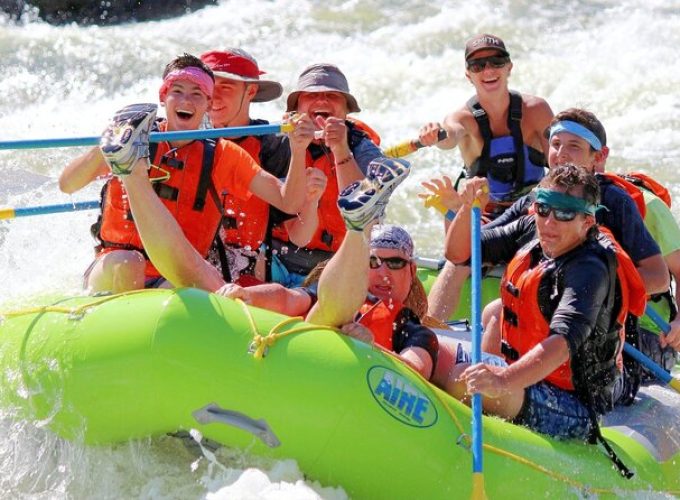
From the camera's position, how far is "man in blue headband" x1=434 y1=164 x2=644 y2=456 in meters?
3.69

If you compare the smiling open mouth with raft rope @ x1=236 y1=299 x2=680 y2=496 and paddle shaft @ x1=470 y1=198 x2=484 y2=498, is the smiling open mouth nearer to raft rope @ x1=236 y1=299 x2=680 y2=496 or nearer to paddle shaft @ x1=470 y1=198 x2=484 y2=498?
raft rope @ x1=236 y1=299 x2=680 y2=496

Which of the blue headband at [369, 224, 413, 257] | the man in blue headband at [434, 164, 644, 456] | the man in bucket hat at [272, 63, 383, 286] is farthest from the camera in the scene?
the man in bucket hat at [272, 63, 383, 286]

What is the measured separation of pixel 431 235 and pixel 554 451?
15.4 feet

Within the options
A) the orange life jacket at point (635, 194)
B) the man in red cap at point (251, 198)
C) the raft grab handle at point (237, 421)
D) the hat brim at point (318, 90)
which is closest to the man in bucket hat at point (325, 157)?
the hat brim at point (318, 90)

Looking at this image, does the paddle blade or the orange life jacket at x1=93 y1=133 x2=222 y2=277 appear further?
the paddle blade

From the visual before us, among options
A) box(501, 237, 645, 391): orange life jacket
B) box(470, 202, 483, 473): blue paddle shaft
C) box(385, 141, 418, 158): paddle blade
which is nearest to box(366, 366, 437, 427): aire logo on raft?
box(470, 202, 483, 473): blue paddle shaft

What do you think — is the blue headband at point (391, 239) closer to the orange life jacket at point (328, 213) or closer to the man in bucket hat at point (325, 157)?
the man in bucket hat at point (325, 157)

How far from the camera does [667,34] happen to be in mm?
11734

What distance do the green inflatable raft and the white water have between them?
9.53 feet

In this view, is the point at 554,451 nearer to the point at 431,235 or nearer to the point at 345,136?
the point at 345,136

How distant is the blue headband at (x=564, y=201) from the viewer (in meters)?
3.77

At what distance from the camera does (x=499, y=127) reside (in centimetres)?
564

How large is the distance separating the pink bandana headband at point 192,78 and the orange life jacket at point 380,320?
3.39 feet

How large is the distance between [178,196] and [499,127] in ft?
6.26
